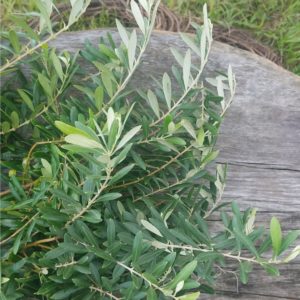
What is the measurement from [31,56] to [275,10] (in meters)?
1.73

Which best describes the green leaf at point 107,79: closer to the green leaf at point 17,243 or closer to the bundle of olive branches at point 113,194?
the bundle of olive branches at point 113,194

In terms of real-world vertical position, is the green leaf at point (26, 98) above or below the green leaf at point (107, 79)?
below

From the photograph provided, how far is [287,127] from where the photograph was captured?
1.78 meters

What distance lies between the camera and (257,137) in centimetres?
177

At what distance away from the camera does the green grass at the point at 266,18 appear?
2684 mm

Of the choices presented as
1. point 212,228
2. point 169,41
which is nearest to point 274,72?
point 169,41

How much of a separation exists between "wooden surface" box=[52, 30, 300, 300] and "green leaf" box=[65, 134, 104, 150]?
79 cm

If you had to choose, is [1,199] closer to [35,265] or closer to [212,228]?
[35,265]

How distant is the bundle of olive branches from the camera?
1234 millimetres

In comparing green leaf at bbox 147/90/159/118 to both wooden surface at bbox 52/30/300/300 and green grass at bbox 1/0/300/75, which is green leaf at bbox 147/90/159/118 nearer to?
wooden surface at bbox 52/30/300/300

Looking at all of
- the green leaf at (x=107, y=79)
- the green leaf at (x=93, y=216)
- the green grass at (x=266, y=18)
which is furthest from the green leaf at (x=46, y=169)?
the green grass at (x=266, y=18)

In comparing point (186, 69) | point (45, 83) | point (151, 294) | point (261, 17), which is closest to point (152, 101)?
point (186, 69)

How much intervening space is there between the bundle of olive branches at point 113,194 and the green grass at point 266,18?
1279 millimetres

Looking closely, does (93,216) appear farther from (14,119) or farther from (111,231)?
(14,119)
